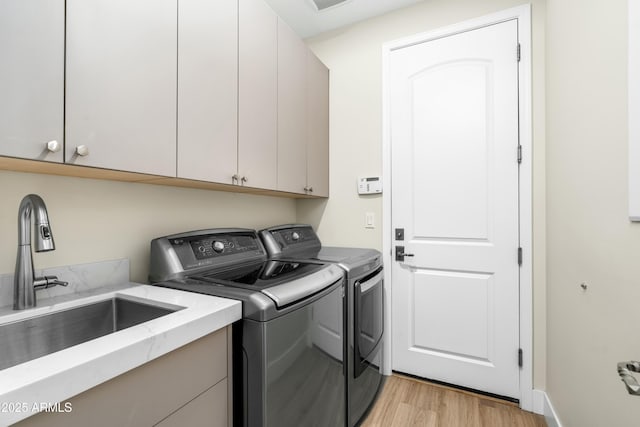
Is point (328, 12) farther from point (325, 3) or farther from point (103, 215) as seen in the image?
point (103, 215)

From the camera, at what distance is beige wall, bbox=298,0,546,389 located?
2076 millimetres

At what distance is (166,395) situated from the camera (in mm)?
743

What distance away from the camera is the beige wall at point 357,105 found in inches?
81.7

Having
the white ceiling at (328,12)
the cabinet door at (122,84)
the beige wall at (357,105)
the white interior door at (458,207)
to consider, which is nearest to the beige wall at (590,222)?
the white interior door at (458,207)

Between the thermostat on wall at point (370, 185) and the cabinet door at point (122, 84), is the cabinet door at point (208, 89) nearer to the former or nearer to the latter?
the cabinet door at point (122, 84)

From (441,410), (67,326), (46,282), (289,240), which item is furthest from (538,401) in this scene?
(46,282)

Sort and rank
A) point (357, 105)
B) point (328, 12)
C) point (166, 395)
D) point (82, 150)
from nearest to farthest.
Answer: point (166, 395), point (82, 150), point (328, 12), point (357, 105)

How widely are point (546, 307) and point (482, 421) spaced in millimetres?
749

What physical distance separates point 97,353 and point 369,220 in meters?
1.84

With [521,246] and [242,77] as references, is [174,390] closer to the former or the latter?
[242,77]

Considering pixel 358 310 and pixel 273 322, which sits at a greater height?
pixel 273 322

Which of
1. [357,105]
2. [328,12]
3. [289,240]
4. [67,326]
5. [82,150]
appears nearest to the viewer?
[82,150]

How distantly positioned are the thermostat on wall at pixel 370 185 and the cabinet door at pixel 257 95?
2.52 feet

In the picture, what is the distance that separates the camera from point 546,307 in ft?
5.67
